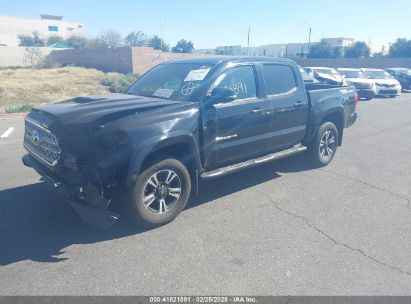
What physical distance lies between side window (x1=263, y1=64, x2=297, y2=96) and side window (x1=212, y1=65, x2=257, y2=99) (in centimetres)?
30

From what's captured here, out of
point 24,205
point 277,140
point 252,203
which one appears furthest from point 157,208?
point 277,140

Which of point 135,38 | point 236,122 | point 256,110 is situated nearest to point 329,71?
point 256,110

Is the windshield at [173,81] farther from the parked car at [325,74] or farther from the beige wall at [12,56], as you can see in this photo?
the beige wall at [12,56]

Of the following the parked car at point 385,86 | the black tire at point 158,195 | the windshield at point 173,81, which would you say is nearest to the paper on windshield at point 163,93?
the windshield at point 173,81

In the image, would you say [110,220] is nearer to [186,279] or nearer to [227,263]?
[186,279]

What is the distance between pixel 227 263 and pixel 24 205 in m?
2.90

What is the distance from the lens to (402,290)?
2945mm

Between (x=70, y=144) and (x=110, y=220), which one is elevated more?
(x=70, y=144)

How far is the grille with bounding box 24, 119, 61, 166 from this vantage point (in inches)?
143

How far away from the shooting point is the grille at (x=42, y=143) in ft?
11.9

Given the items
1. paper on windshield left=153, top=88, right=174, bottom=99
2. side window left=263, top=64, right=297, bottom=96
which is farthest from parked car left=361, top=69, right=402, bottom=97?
paper on windshield left=153, top=88, right=174, bottom=99

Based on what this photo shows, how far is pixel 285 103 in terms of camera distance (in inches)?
209

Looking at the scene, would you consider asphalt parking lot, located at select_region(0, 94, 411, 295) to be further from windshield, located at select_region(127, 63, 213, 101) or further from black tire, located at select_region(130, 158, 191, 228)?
windshield, located at select_region(127, 63, 213, 101)

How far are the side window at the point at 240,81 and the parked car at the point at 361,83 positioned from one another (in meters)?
15.8
